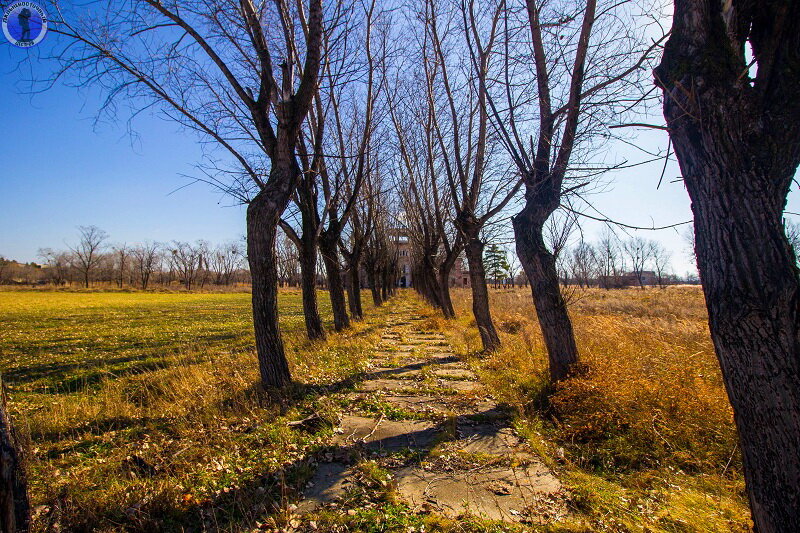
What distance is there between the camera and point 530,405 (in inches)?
178

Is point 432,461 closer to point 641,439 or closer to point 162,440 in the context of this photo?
point 641,439

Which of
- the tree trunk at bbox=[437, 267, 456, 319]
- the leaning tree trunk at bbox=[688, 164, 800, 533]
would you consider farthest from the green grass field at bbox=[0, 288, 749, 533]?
the tree trunk at bbox=[437, 267, 456, 319]

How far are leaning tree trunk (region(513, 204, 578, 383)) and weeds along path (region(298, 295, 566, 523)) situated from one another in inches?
45.3

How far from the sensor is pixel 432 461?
3211 millimetres

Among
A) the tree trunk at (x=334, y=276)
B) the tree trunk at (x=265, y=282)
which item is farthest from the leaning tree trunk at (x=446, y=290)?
the tree trunk at (x=265, y=282)

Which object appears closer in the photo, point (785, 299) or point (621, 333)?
point (785, 299)

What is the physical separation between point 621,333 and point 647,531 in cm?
624

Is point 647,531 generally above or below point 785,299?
below

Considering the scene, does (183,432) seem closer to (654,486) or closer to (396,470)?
(396,470)

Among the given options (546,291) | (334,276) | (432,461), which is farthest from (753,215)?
(334,276)

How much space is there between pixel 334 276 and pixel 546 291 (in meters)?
7.79

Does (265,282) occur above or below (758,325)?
above

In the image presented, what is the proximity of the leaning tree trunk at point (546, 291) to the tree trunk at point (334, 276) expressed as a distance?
696 cm

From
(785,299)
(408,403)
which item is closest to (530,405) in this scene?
(408,403)
